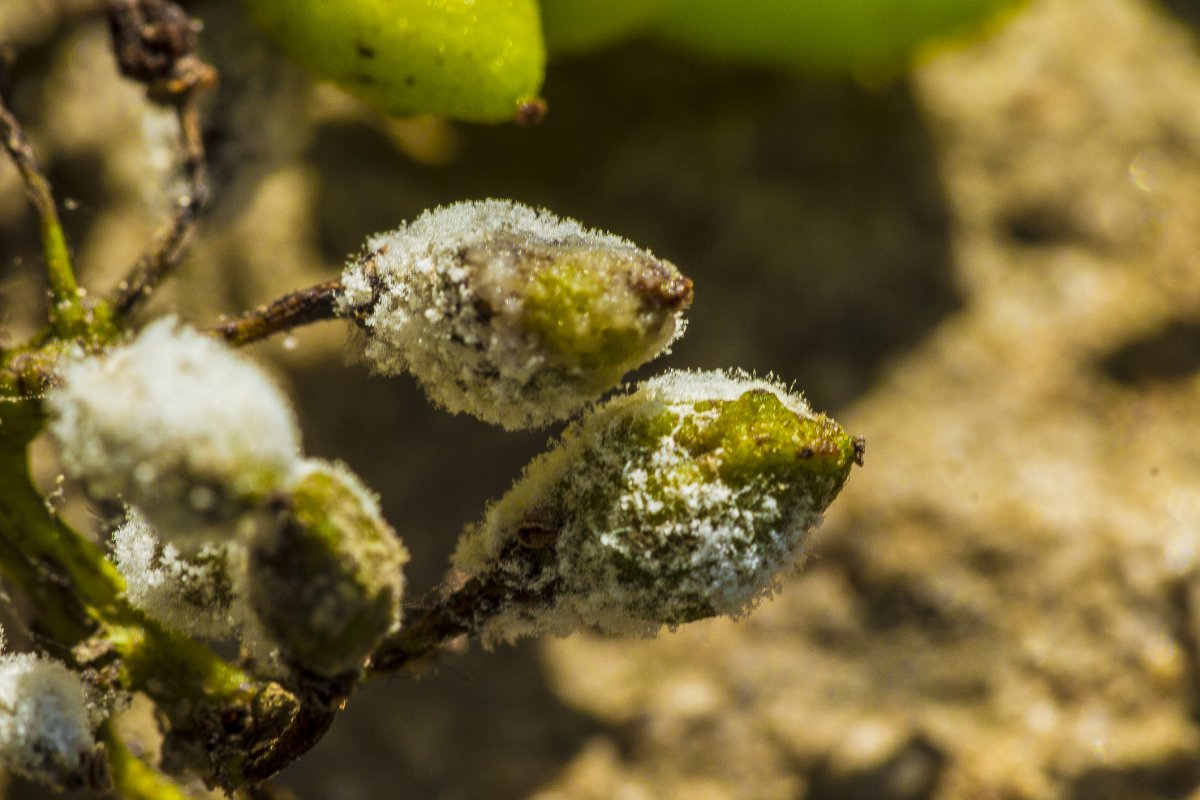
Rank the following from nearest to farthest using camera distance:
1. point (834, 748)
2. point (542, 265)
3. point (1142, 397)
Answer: point (542, 265), point (834, 748), point (1142, 397)

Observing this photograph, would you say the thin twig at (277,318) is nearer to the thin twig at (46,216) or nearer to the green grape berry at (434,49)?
the thin twig at (46,216)

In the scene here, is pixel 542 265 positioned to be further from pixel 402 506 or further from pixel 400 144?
pixel 400 144

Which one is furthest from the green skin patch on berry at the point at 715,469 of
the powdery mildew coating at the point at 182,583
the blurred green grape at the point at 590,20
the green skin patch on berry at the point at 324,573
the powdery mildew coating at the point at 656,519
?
the blurred green grape at the point at 590,20

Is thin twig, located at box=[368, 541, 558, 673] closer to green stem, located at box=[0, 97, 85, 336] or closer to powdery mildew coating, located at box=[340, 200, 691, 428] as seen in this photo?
powdery mildew coating, located at box=[340, 200, 691, 428]

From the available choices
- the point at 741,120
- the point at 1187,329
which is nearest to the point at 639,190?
the point at 741,120

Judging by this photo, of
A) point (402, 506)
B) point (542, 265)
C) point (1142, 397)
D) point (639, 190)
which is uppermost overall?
point (1142, 397)
